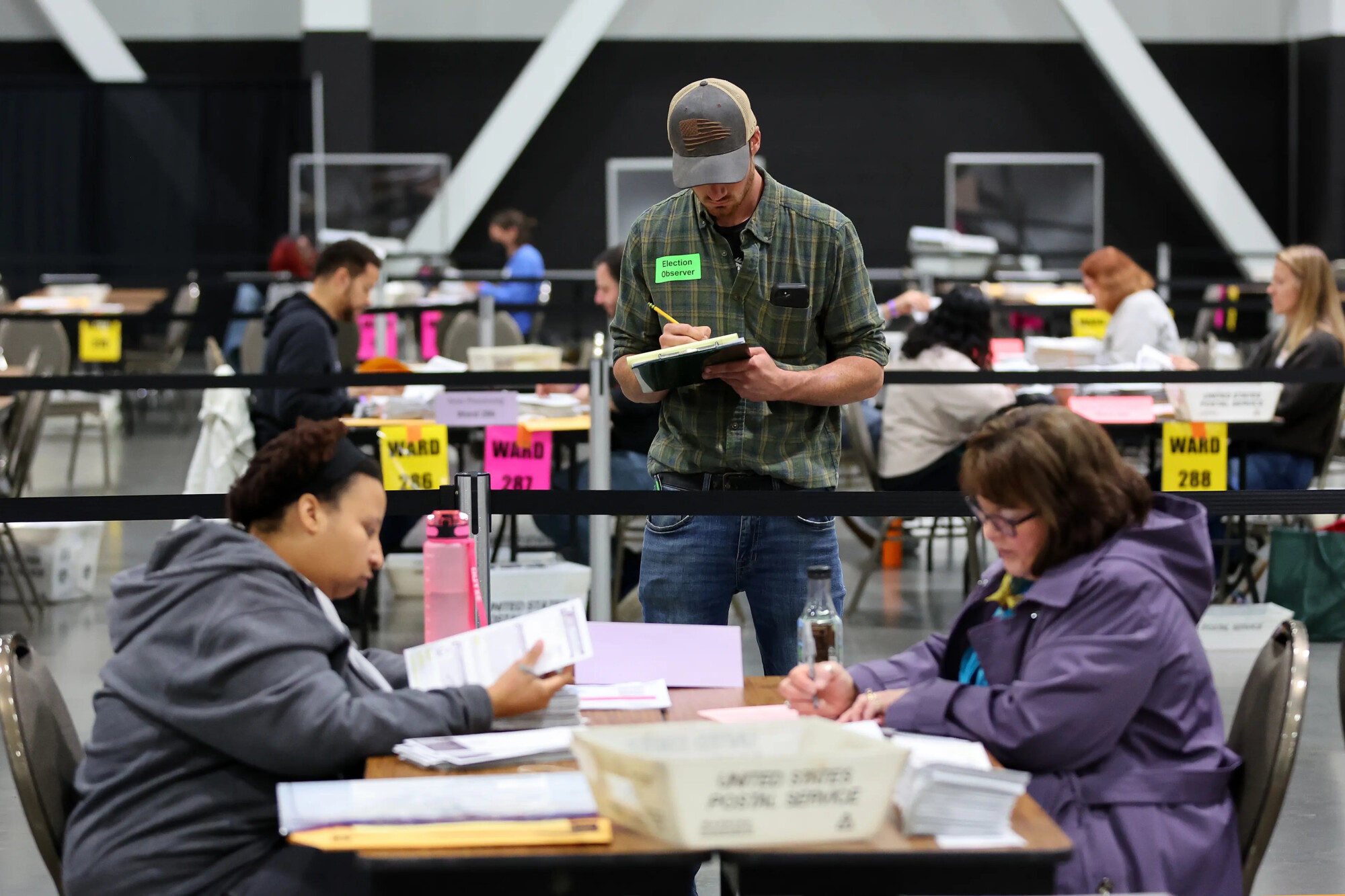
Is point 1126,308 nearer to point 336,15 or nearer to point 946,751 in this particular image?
point 946,751

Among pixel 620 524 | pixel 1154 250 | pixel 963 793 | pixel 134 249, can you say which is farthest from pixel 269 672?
pixel 1154 250

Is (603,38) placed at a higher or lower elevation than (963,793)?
higher

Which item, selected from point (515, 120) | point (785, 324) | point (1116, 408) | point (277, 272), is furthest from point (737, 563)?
point (515, 120)

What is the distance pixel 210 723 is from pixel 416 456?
300cm

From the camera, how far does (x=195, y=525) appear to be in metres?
1.96

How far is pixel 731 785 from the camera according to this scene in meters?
1.47

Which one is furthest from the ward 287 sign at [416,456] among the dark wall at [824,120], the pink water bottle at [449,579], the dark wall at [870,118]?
the dark wall at [870,118]

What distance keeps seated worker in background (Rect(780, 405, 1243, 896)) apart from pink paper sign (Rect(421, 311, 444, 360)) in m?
7.04

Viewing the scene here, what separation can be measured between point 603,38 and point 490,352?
1004 centimetres

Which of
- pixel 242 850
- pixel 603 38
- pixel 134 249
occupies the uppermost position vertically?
pixel 603 38

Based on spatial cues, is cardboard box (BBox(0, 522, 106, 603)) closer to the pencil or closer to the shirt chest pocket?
the pencil

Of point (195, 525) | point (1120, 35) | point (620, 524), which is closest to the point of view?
point (195, 525)

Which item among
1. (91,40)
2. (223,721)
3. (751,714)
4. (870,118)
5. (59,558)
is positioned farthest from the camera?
(870,118)

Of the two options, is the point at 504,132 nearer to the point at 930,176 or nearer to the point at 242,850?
the point at 930,176
